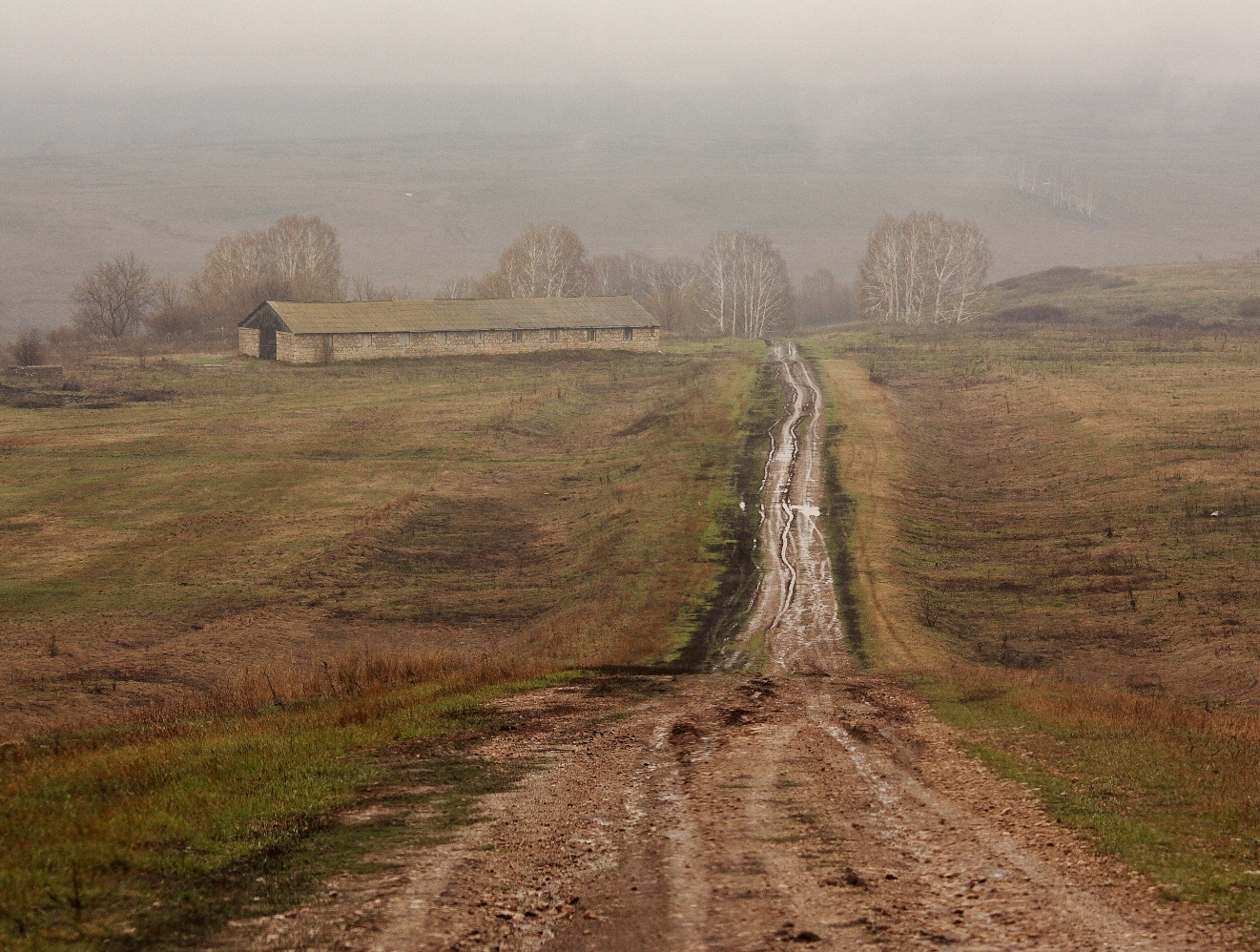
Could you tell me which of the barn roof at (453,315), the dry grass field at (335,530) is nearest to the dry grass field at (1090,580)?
the dry grass field at (335,530)

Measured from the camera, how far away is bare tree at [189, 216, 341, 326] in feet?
381

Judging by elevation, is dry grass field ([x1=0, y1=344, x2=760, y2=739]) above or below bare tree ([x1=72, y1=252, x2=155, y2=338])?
below

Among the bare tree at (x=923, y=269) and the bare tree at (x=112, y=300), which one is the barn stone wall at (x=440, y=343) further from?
the bare tree at (x=923, y=269)

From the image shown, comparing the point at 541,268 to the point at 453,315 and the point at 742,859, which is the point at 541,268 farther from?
the point at 742,859

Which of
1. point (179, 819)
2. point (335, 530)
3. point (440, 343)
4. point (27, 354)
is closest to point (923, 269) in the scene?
point (440, 343)

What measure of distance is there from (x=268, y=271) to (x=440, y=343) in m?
44.2

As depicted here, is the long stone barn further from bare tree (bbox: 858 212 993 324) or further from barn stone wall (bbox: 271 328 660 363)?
bare tree (bbox: 858 212 993 324)

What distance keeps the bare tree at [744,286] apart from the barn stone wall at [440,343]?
35.8 metres

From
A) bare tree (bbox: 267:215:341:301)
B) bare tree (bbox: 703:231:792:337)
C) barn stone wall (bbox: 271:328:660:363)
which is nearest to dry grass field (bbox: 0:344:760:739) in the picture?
barn stone wall (bbox: 271:328:660:363)

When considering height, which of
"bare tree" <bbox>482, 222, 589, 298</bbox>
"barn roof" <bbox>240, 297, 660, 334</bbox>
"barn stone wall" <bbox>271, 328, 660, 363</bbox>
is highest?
"bare tree" <bbox>482, 222, 589, 298</bbox>

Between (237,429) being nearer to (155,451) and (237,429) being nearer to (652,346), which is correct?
(155,451)

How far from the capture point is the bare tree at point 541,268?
126812 millimetres

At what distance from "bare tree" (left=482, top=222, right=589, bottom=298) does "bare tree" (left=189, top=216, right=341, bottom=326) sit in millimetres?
18785

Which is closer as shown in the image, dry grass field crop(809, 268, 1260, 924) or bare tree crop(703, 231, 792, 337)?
dry grass field crop(809, 268, 1260, 924)
